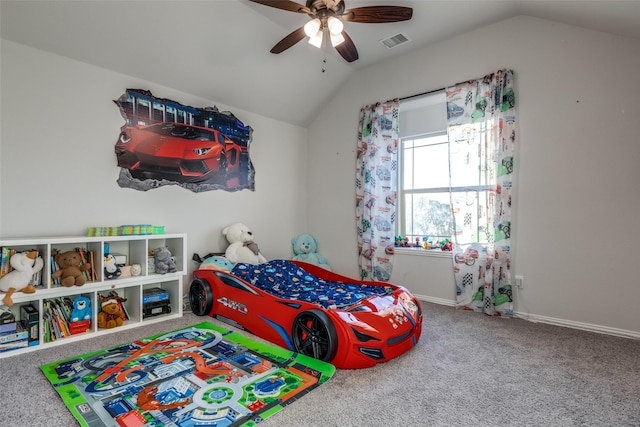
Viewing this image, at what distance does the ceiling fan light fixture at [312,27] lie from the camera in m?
2.19

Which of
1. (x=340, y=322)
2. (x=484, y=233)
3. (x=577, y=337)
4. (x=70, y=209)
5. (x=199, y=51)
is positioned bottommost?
(x=577, y=337)

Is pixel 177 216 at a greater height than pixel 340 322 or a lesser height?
greater

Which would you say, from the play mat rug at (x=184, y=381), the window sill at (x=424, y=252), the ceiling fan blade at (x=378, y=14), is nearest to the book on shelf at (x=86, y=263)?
the play mat rug at (x=184, y=381)

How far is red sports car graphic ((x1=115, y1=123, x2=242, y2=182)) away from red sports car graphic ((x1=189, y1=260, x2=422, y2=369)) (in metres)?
1.08

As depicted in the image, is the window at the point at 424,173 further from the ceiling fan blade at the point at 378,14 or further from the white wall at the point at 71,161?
the white wall at the point at 71,161

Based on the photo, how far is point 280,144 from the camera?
4.44m

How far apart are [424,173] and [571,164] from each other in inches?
59.5

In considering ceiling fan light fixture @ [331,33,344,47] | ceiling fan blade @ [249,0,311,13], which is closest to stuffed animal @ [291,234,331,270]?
ceiling fan light fixture @ [331,33,344,47]

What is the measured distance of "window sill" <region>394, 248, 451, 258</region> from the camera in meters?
3.52

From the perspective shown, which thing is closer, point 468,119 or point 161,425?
point 161,425

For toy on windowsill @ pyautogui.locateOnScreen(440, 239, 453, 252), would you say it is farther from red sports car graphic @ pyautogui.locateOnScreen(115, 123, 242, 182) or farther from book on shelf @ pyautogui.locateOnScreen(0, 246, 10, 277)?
book on shelf @ pyautogui.locateOnScreen(0, 246, 10, 277)

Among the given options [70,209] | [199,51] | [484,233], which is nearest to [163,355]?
[70,209]

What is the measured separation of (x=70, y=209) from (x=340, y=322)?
2.41 meters

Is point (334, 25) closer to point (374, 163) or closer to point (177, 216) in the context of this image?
point (374, 163)
